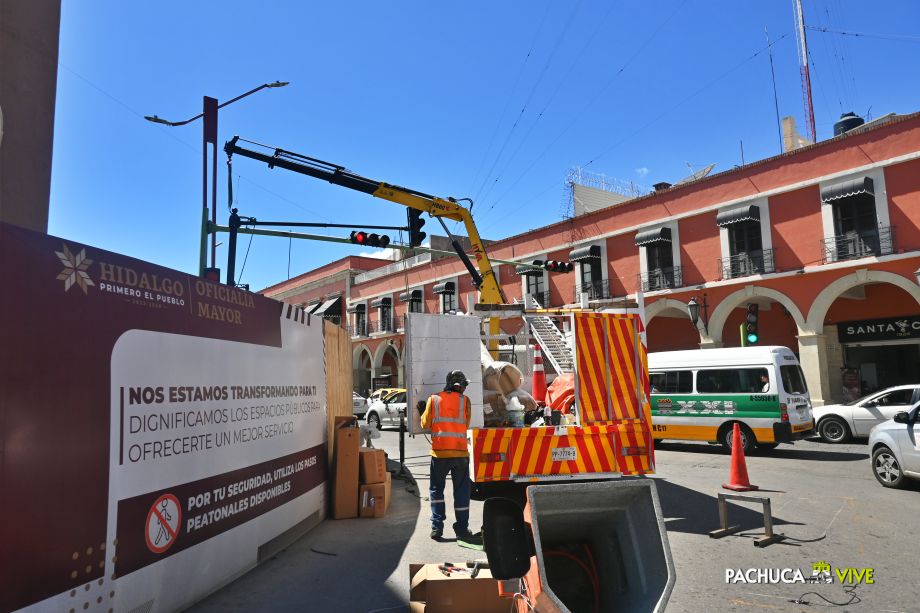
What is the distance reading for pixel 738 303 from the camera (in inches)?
894

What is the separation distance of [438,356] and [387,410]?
14.8 metres

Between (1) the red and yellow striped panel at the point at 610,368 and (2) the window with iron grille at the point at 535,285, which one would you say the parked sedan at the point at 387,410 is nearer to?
(2) the window with iron grille at the point at 535,285

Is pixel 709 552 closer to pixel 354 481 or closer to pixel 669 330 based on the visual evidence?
pixel 354 481

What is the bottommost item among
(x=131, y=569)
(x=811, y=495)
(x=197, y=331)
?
(x=811, y=495)

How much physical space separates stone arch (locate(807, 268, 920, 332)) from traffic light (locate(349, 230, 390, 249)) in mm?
15227

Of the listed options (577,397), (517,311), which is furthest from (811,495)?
(517,311)

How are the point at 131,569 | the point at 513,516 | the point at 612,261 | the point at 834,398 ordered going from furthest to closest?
the point at 612,261 < the point at 834,398 < the point at 131,569 < the point at 513,516

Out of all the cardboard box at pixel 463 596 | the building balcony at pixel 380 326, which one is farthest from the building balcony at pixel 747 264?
the building balcony at pixel 380 326

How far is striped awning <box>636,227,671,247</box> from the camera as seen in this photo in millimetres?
24531

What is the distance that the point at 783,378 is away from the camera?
13.2 metres

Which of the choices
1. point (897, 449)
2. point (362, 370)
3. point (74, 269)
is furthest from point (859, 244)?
point (362, 370)

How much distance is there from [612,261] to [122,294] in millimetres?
24938

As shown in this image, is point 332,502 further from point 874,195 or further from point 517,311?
point 874,195

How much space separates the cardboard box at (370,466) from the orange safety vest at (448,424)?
150cm
